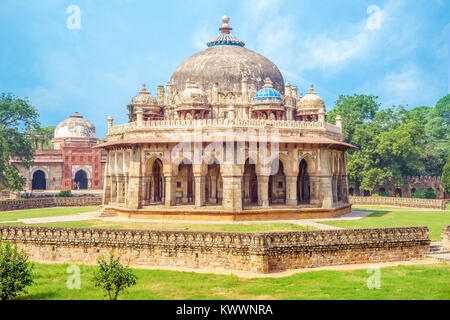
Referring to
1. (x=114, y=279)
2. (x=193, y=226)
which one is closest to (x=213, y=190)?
(x=193, y=226)

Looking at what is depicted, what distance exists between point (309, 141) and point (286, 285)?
45.6ft

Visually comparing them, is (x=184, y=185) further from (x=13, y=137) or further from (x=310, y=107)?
(x=13, y=137)

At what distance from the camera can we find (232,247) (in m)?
18.2

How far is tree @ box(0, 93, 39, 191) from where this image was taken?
41.8 m

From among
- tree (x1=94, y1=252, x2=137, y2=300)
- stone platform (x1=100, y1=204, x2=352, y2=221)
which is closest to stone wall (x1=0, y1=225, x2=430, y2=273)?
tree (x1=94, y1=252, x2=137, y2=300)

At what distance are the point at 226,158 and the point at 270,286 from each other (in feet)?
41.5

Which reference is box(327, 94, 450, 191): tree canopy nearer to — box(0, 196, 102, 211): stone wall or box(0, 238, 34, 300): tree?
box(0, 196, 102, 211): stone wall

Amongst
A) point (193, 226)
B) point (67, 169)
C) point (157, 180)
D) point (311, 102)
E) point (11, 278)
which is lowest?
point (11, 278)

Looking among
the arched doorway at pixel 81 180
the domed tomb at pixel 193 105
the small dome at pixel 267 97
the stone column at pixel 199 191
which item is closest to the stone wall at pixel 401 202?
the small dome at pixel 267 97

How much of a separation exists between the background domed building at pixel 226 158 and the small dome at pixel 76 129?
29.2 meters

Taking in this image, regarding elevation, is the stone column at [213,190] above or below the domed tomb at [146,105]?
below

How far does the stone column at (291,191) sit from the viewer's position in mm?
28891

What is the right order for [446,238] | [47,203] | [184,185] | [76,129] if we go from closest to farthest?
1. [446,238]
2. [184,185]
3. [47,203]
4. [76,129]

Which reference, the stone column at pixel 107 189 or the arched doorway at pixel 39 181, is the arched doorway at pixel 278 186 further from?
the arched doorway at pixel 39 181
